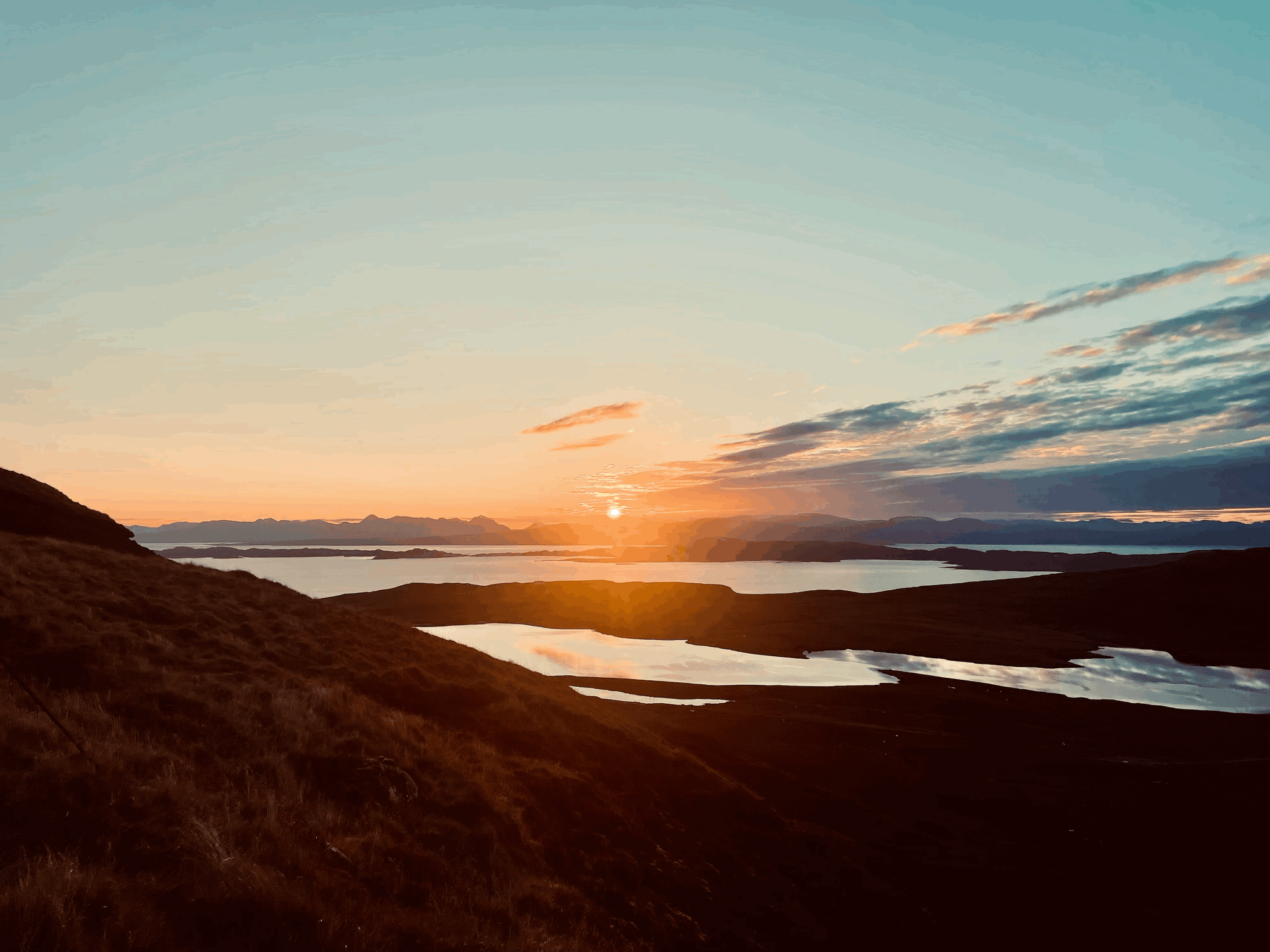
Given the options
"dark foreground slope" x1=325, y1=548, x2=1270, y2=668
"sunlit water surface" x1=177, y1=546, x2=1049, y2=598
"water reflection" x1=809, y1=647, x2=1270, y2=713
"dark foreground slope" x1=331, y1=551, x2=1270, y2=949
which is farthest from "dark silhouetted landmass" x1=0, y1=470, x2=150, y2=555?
"sunlit water surface" x1=177, y1=546, x2=1049, y2=598

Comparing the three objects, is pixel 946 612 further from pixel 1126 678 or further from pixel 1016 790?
pixel 1016 790

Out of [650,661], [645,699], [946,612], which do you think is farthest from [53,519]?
[946,612]

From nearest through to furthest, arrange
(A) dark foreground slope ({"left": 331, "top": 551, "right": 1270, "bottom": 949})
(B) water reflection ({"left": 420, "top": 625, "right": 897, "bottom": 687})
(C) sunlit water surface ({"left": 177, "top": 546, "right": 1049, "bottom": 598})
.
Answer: (A) dark foreground slope ({"left": 331, "top": 551, "right": 1270, "bottom": 949}) < (B) water reflection ({"left": 420, "top": 625, "right": 897, "bottom": 687}) < (C) sunlit water surface ({"left": 177, "top": 546, "right": 1049, "bottom": 598})

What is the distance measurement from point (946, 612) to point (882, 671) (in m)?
32.9

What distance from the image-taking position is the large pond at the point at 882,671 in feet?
135

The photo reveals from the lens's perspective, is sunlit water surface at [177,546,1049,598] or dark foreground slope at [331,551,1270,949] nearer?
dark foreground slope at [331,551,1270,949]

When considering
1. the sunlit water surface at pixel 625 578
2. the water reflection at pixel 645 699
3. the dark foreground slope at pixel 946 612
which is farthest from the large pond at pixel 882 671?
the sunlit water surface at pixel 625 578

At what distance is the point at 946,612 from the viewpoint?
244 ft

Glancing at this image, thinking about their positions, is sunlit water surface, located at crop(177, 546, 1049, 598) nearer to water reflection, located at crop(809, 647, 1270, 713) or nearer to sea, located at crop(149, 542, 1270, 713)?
sea, located at crop(149, 542, 1270, 713)

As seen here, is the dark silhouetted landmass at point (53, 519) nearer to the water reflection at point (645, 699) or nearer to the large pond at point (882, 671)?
the large pond at point (882, 671)

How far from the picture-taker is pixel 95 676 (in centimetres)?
1230

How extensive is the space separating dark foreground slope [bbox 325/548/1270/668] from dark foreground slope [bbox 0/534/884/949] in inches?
1677

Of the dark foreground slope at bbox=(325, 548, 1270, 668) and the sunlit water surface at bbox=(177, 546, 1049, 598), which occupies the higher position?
the dark foreground slope at bbox=(325, 548, 1270, 668)

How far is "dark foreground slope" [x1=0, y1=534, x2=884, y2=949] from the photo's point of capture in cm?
684
